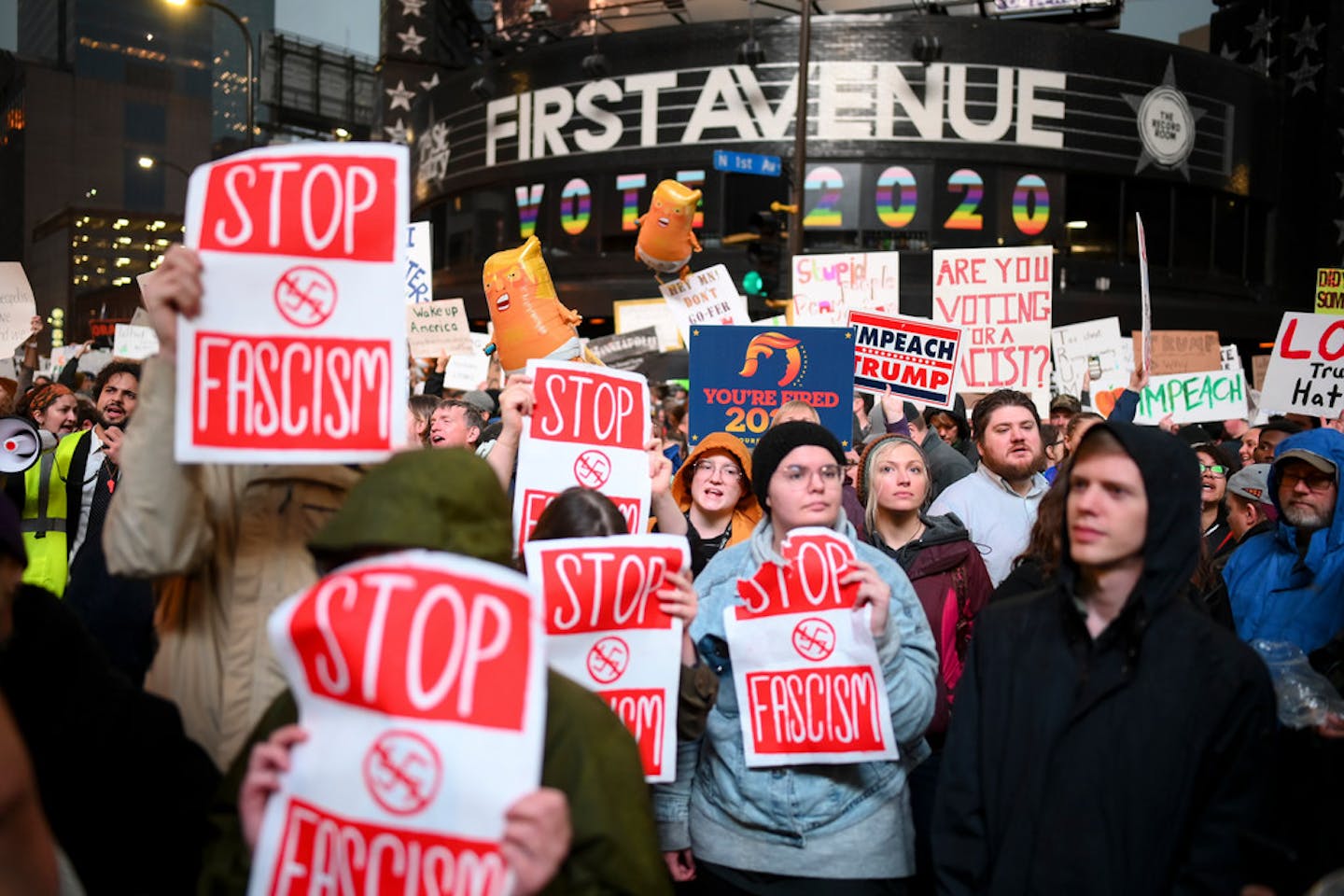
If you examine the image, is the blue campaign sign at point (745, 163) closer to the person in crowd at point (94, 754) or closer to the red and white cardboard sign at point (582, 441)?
the red and white cardboard sign at point (582, 441)

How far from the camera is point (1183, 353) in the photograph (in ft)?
40.3

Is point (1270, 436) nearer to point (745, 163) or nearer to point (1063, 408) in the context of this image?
point (1063, 408)

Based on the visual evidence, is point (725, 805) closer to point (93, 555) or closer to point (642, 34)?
point (93, 555)

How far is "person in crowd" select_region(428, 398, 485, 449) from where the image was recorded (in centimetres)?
679

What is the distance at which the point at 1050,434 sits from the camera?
882 cm

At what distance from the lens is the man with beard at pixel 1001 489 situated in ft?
19.0

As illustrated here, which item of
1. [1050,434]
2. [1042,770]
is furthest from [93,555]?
[1050,434]

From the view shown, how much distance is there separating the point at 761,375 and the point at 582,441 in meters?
2.30

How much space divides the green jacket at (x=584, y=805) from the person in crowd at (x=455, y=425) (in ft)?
14.2

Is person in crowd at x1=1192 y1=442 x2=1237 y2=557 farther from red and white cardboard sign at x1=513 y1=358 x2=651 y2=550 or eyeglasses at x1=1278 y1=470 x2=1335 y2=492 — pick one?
red and white cardboard sign at x1=513 y1=358 x2=651 y2=550

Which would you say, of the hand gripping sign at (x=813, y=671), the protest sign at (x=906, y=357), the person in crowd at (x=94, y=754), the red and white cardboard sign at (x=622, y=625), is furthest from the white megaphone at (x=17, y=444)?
the protest sign at (x=906, y=357)

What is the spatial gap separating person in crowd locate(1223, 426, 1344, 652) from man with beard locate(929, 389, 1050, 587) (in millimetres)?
990

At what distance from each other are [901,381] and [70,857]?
6880 mm

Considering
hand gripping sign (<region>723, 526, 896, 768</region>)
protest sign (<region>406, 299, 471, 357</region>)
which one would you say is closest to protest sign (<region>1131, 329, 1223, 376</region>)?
protest sign (<region>406, 299, 471, 357</region>)
